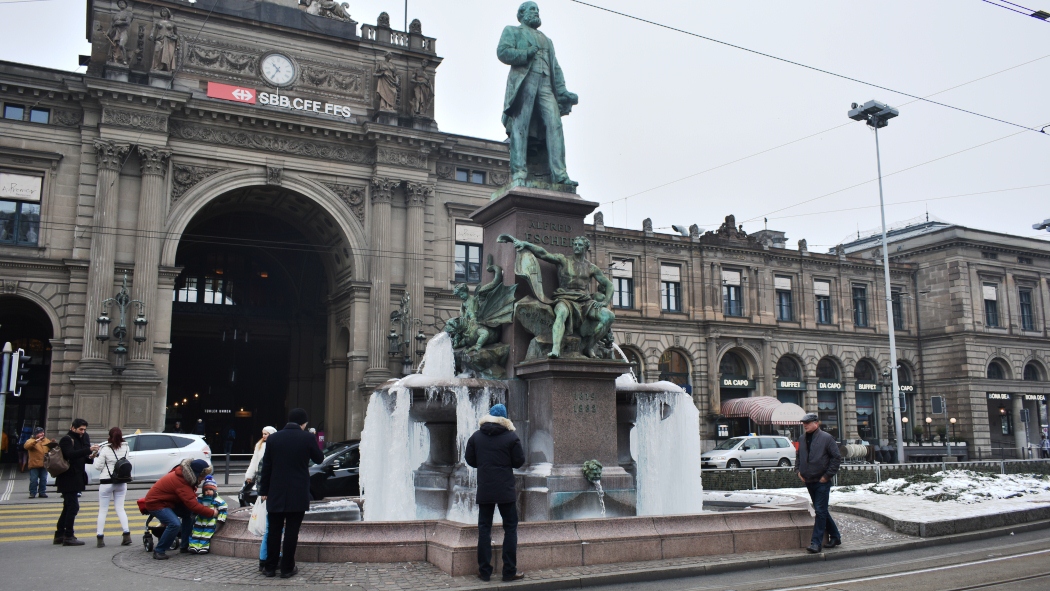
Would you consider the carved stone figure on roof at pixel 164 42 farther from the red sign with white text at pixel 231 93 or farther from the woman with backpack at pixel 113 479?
the woman with backpack at pixel 113 479

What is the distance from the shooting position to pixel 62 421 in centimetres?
3155

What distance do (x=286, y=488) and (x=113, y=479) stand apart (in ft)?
15.5

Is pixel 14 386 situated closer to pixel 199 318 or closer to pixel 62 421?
pixel 62 421

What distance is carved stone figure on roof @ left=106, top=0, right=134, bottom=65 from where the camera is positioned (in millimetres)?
33562

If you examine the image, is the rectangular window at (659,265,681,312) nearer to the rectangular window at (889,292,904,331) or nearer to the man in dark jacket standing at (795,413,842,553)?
the rectangular window at (889,292,904,331)

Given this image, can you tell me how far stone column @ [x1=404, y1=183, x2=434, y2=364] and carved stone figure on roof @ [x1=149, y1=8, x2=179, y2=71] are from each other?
444 inches

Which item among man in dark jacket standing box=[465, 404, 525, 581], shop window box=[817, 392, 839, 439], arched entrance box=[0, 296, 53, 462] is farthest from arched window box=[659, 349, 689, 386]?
man in dark jacket standing box=[465, 404, 525, 581]

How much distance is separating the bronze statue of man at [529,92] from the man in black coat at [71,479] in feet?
25.6

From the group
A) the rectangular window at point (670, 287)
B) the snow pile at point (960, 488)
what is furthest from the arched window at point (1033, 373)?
the snow pile at point (960, 488)

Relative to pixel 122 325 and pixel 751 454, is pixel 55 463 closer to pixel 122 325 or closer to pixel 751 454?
pixel 122 325

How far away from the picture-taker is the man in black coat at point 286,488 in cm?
868

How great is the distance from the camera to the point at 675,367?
50.4 m

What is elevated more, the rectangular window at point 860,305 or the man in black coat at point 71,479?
the rectangular window at point 860,305

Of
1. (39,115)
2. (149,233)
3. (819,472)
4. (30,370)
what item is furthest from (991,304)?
(30,370)
